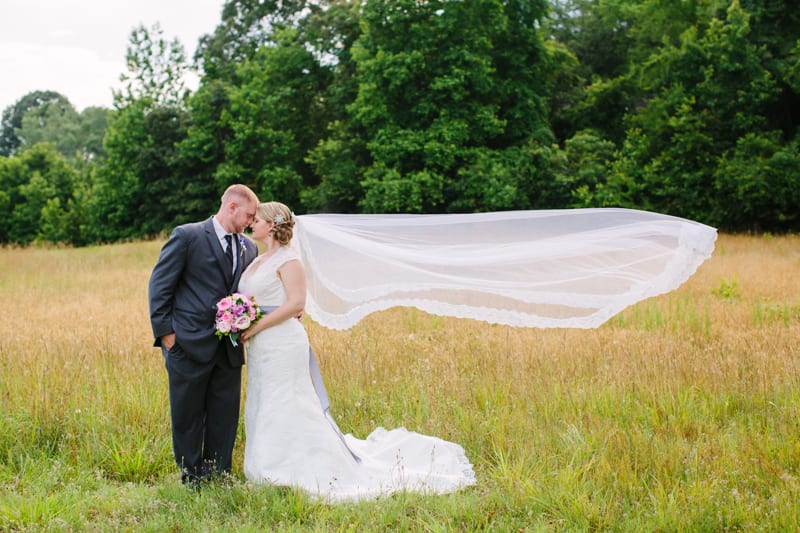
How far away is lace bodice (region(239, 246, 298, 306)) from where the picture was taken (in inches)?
203

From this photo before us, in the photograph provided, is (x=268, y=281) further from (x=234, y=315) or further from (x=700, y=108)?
(x=700, y=108)

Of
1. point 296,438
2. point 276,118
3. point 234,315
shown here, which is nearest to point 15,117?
point 276,118

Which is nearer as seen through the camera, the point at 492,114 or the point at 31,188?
the point at 492,114

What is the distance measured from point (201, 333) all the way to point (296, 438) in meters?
1.03

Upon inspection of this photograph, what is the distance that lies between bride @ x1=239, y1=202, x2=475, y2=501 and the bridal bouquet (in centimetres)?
19

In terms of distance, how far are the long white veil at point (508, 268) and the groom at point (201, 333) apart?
954 mm

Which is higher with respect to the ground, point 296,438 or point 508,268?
point 508,268

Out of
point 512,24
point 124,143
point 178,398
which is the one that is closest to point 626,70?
point 512,24

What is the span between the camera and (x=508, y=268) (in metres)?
6.42

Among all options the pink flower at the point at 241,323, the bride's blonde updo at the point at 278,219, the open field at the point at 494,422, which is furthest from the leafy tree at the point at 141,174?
the pink flower at the point at 241,323

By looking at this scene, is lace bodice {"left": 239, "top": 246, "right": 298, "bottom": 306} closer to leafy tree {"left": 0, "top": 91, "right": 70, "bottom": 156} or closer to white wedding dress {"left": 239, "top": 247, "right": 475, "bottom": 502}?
white wedding dress {"left": 239, "top": 247, "right": 475, "bottom": 502}

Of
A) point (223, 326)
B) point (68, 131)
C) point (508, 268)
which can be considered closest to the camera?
point (223, 326)

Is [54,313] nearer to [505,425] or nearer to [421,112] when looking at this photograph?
[505,425]

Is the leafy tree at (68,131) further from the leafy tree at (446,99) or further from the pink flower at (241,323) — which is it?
the pink flower at (241,323)
